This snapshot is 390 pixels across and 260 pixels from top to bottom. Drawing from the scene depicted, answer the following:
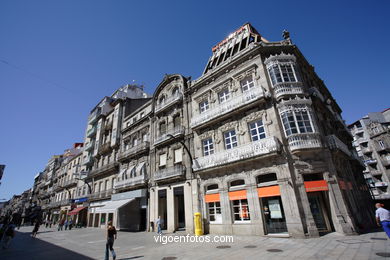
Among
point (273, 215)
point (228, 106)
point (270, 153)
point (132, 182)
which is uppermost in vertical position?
point (228, 106)

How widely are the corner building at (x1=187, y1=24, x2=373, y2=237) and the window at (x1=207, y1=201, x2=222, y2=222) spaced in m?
0.07

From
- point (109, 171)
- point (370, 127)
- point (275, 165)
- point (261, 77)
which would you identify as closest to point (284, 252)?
point (275, 165)

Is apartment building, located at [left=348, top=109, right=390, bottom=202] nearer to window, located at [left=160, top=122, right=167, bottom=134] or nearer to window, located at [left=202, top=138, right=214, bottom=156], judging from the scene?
window, located at [left=202, top=138, right=214, bottom=156]

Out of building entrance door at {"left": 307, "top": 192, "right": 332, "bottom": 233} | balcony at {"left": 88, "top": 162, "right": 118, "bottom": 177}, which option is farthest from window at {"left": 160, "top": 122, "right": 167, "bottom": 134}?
building entrance door at {"left": 307, "top": 192, "right": 332, "bottom": 233}

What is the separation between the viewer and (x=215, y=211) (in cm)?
1479

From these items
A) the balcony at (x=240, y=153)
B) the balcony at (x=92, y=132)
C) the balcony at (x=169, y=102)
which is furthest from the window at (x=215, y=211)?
the balcony at (x=92, y=132)

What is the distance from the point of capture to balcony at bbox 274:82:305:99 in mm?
13086

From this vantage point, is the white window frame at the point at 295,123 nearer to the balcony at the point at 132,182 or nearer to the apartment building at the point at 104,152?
the balcony at the point at 132,182

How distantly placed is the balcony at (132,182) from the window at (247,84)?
44.5ft

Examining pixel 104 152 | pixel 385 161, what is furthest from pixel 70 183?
pixel 385 161

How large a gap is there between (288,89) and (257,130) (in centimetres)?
347

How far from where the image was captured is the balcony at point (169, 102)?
20188 mm

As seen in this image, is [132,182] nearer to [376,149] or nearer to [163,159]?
[163,159]

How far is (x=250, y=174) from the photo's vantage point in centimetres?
1316
